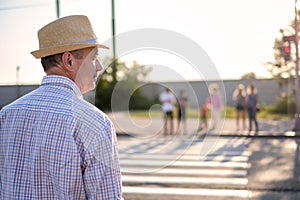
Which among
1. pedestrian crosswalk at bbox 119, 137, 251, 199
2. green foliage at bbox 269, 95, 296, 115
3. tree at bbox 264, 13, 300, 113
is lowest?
green foliage at bbox 269, 95, 296, 115

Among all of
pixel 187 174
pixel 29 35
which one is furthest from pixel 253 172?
pixel 29 35

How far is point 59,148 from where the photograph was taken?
142 centimetres

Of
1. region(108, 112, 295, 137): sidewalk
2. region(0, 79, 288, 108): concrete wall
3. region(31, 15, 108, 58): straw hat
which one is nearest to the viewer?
region(31, 15, 108, 58): straw hat

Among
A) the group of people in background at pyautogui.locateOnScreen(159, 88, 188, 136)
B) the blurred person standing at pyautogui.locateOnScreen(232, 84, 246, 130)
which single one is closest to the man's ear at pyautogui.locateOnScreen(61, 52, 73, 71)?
the group of people in background at pyautogui.locateOnScreen(159, 88, 188, 136)

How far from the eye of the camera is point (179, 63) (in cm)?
161

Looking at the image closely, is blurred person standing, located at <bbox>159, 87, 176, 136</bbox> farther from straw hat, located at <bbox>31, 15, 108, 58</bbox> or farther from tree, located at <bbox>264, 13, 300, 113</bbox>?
tree, located at <bbox>264, 13, 300, 113</bbox>

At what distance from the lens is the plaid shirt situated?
1.40 metres

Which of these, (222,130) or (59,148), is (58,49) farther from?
(222,130)

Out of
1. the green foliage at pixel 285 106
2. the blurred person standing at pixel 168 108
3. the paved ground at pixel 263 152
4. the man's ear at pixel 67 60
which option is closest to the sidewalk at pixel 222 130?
the paved ground at pixel 263 152

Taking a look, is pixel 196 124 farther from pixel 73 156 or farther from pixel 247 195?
pixel 247 195

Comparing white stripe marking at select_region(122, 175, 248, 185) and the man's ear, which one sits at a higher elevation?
the man's ear

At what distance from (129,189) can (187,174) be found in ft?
4.02

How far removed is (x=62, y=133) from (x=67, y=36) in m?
0.31

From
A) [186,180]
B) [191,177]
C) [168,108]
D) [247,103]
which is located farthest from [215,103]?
[247,103]
